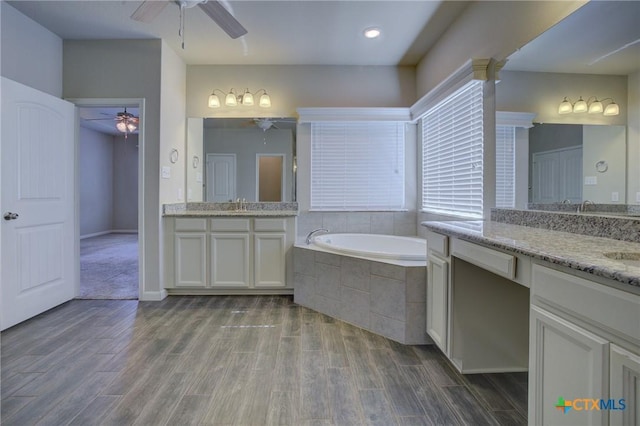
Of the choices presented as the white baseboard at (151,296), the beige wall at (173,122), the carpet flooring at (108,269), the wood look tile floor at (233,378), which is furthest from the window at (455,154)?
the carpet flooring at (108,269)

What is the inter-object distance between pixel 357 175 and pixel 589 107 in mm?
2461

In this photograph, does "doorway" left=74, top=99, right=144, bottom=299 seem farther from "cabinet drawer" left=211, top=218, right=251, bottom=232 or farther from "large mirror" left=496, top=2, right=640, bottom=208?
"large mirror" left=496, top=2, right=640, bottom=208

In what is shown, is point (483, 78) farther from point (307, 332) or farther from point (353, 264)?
point (307, 332)

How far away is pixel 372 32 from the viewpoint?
3.10 meters

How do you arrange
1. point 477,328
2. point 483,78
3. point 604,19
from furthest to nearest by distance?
1. point 483,78
2. point 477,328
3. point 604,19

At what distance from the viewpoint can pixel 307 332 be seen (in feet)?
8.23

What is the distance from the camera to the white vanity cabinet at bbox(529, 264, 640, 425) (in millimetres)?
801

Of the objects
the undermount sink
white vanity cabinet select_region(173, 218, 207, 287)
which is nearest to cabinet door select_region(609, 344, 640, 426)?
the undermount sink

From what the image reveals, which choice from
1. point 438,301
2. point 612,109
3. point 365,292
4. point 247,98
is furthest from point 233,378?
point 247,98

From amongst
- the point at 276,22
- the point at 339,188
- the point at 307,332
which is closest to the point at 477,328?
the point at 307,332

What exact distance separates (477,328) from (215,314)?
213cm

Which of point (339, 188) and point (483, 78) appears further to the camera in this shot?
point (339, 188)

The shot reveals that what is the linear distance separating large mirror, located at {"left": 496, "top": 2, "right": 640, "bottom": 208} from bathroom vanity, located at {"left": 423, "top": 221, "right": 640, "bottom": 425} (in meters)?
0.31

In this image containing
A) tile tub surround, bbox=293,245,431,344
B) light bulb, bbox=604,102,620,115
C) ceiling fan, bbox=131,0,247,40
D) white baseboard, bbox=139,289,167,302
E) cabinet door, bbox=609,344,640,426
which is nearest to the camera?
cabinet door, bbox=609,344,640,426
